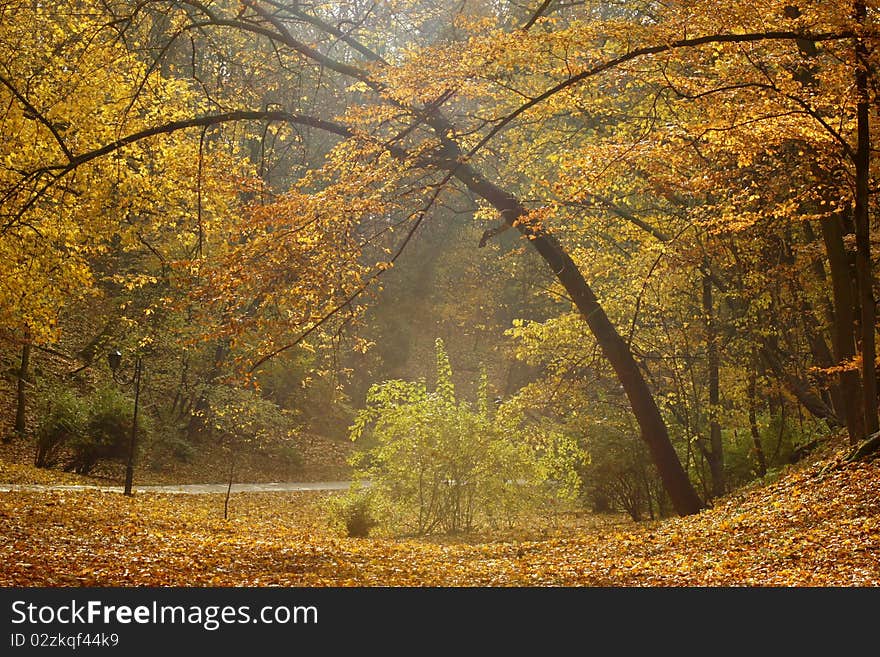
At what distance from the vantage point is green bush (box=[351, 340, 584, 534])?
496 inches

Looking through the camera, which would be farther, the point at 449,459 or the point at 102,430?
the point at 102,430

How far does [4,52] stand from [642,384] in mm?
9414

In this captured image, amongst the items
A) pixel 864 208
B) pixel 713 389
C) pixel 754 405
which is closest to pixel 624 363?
pixel 713 389

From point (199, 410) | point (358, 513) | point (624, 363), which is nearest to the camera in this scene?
point (624, 363)

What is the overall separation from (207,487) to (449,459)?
24.9 feet

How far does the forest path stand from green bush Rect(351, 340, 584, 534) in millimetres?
4911

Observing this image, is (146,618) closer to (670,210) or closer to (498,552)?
(498,552)

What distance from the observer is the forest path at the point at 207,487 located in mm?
13891

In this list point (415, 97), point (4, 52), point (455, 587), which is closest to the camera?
point (455, 587)

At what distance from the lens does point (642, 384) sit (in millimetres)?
11117

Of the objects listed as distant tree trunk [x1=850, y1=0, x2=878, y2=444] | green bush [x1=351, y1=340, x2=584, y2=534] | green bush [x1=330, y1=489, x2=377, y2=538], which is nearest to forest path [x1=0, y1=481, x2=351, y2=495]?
green bush [x1=330, y1=489, x2=377, y2=538]

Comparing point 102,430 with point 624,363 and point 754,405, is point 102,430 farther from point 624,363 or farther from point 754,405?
point 754,405

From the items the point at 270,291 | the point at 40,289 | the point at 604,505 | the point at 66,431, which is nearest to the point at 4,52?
the point at 40,289

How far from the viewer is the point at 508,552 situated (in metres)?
9.30
